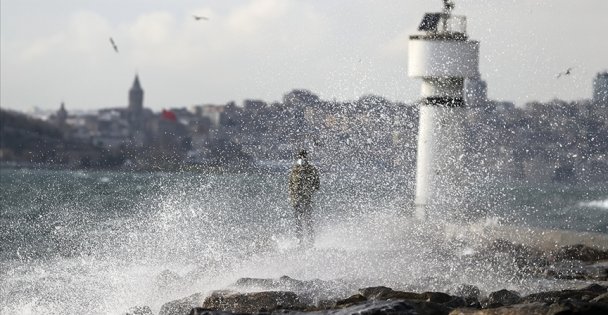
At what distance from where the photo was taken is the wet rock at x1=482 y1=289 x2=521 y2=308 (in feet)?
40.1

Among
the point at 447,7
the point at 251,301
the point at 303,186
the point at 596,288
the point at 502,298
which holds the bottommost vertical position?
the point at 251,301

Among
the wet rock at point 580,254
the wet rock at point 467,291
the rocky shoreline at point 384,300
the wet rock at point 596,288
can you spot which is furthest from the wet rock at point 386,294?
the wet rock at point 580,254

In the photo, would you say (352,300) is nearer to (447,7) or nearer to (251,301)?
(251,301)

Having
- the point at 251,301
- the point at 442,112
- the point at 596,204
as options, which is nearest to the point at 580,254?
the point at 442,112

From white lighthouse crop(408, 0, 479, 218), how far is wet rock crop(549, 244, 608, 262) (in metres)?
3.91

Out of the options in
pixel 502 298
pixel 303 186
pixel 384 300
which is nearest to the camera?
pixel 384 300

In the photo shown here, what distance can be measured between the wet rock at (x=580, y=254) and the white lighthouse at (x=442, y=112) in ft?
12.8

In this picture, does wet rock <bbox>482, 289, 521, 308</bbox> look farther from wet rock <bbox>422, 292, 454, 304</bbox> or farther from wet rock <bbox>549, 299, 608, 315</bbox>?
wet rock <bbox>549, 299, 608, 315</bbox>

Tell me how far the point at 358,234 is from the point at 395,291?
29.7ft

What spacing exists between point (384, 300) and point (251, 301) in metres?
1.93

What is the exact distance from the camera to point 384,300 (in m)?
10.9

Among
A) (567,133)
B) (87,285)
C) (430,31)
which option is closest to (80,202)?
(430,31)

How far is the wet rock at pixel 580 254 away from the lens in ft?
59.3

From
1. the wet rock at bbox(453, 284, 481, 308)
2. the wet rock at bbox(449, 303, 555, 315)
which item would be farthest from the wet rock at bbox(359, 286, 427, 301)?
the wet rock at bbox(449, 303, 555, 315)
